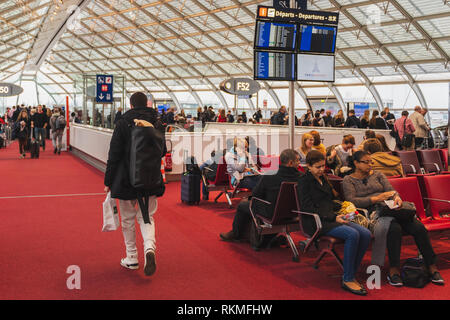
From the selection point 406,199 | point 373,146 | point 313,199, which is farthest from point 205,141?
point 313,199

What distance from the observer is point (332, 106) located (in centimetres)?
3497

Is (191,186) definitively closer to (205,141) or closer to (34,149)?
(205,141)

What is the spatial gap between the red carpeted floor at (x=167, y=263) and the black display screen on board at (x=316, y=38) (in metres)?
2.83

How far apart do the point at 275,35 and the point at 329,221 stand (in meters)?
3.53

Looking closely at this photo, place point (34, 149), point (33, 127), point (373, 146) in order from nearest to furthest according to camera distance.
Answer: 1. point (373, 146)
2. point (34, 149)
3. point (33, 127)

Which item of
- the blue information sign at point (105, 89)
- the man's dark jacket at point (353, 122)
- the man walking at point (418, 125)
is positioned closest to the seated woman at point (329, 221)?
the man walking at point (418, 125)

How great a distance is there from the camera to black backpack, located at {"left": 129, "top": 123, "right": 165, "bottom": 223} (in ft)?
14.2

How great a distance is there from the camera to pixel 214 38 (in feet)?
113

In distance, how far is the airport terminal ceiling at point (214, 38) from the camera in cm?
2406

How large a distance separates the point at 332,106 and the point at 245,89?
19903 millimetres

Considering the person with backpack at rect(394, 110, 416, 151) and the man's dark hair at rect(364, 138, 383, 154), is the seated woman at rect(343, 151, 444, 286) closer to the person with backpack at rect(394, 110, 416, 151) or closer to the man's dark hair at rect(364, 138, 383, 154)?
the man's dark hair at rect(364, 138, 383, 154)

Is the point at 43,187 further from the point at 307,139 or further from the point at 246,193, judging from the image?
the point at 307,139

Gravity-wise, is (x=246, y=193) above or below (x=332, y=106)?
below
